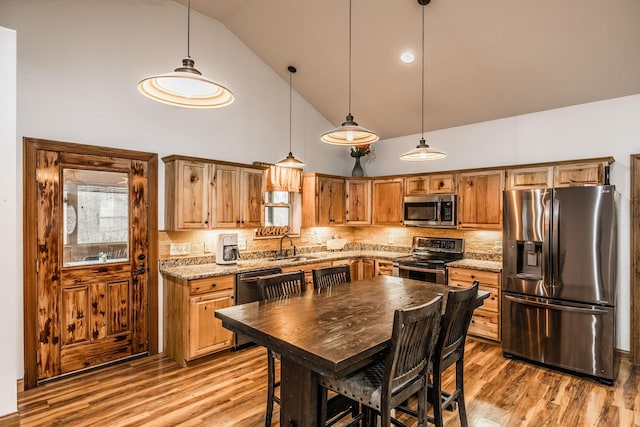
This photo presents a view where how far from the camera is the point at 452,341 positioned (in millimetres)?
2344

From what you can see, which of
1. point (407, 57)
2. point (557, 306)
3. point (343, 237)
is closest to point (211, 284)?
point (343, 237)

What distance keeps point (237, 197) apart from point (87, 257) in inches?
64.7

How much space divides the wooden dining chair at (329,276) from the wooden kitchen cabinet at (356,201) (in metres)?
2.39

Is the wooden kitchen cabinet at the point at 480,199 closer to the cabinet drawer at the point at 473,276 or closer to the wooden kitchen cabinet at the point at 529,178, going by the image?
the wooden kitchen cabinet at the point at 529,178

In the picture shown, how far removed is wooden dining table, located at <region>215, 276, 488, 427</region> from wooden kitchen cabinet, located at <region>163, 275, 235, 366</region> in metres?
1.37

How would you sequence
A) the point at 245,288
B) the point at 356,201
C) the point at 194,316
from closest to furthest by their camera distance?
1. the point at 194,316
2. the point at 245,288
3. the point at 356,201

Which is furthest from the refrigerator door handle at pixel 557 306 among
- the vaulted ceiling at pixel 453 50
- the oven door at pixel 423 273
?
the vaulted ceiling at pixel 453 50

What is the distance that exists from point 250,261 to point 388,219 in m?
2.22

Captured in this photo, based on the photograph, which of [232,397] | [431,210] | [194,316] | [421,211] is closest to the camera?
[232,397]

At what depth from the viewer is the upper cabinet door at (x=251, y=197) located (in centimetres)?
433

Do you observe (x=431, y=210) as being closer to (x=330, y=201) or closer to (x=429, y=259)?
(x=429, y=259)

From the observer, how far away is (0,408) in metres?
2.07

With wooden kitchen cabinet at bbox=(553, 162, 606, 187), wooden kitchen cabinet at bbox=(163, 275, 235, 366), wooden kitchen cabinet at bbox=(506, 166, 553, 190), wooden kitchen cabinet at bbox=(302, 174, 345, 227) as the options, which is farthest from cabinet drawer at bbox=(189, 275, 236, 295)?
wooden kitchen cabinet at bbox=(553, 162, 606, 187)

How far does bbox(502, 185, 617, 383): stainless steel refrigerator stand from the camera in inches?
129
